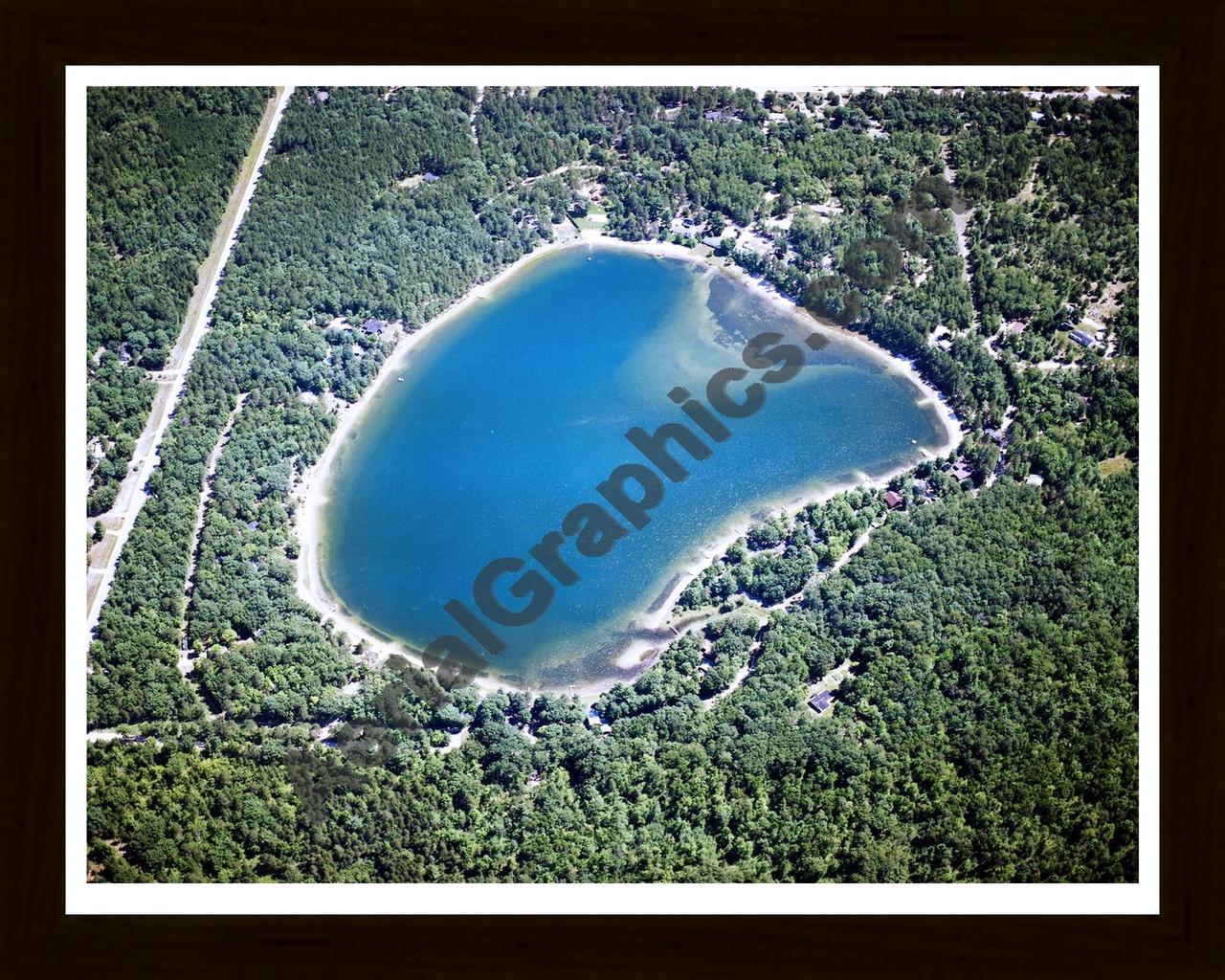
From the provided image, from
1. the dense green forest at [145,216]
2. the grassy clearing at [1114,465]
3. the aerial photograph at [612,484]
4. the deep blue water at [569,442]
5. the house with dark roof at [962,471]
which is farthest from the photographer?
the dense green forest at [145,216]

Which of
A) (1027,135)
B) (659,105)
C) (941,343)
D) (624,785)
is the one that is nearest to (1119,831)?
(624,785)

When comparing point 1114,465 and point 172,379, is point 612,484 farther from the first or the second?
point 1114,465

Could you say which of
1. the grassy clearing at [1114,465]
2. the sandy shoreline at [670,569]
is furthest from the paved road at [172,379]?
the grassy clearing at [1114,465]

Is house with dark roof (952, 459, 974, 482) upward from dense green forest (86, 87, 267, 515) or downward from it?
downward

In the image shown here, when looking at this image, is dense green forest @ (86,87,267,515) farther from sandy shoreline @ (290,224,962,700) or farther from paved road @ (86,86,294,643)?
sandy shoreline @ (290,224,962,700)

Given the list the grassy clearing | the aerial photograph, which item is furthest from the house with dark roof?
the grassy clearing

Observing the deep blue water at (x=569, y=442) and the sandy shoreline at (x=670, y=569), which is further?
the deep blue water at (x=569, y=442)

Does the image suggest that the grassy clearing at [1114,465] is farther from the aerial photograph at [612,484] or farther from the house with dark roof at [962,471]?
the house with dark roof at [962,471]
